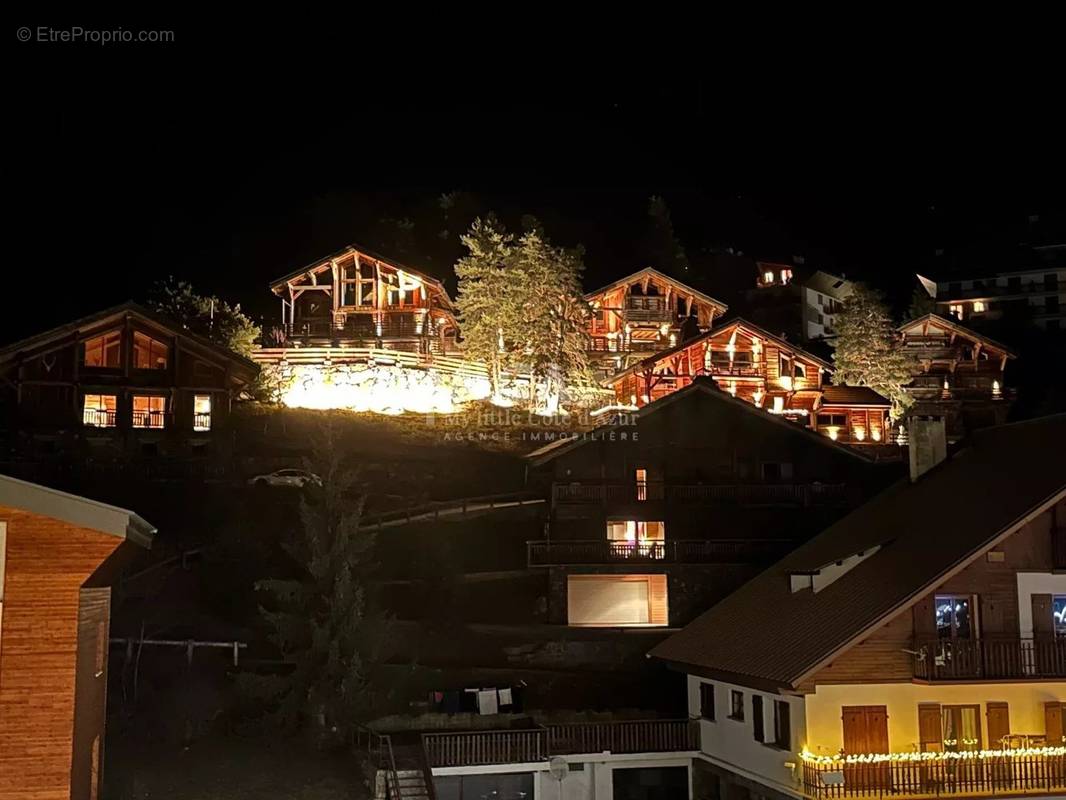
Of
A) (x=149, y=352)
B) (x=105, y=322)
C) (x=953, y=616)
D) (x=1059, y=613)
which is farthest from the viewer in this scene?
(x=149, y=352)

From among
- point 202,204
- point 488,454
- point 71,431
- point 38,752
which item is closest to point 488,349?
point 488,454

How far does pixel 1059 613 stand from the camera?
28.9 meters

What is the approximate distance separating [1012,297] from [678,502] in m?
59.9

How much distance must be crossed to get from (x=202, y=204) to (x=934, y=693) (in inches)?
4460

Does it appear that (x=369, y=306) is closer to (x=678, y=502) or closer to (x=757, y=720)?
(x=678, y=502)

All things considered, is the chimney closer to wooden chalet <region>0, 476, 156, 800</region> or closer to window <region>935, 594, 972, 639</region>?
window <region>935, 594, 972, 639</region>

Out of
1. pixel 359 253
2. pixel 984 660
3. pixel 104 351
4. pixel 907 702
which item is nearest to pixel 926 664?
pixel 907 702

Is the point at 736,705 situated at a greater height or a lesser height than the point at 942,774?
greater

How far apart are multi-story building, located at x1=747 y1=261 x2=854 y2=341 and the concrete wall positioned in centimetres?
6418

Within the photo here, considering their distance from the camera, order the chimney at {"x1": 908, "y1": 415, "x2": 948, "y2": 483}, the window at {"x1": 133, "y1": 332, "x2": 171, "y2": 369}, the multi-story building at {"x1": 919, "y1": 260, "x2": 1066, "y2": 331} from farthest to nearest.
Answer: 1. the multi-story building at {"x1": 919, "y1": 260, "x2": 1066, "y2": 331}
2. the window at {"x1": 133, "y1": 332, "x2": 171, "y2": 369}
3. the chimney at {"x1": 908, "y1": 415, "x2": 948, "y2": 483}

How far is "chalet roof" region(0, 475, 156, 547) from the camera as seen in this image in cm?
1962

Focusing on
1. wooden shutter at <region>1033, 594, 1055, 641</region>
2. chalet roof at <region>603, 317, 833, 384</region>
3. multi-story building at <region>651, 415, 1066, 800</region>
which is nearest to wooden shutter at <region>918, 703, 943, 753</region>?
multi-story building at <region>651, 415, 1066, 800</region>

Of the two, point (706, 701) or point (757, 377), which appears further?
point (757, 377)

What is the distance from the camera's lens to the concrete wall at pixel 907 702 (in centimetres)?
2725
